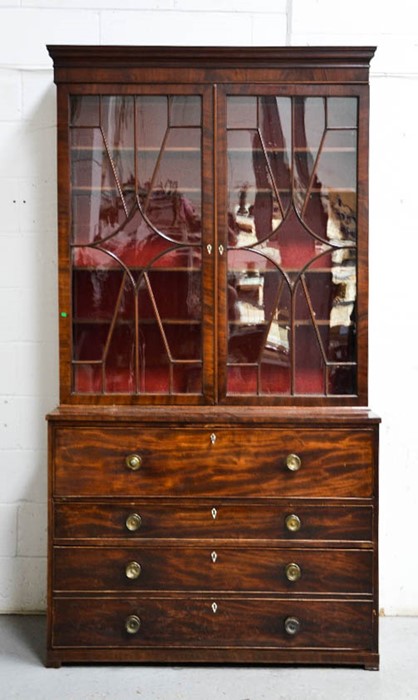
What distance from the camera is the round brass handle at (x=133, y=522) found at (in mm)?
2457

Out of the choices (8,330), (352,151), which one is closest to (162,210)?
(352,151)

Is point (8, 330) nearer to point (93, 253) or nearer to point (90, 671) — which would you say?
point (93, 253)

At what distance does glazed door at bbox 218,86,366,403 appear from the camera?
97.3 inches

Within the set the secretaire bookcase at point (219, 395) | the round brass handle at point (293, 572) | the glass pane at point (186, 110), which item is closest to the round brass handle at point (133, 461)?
the secretaire bookcase at point (219, 395)

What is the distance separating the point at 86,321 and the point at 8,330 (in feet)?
1.83

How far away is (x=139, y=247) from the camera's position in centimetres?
252

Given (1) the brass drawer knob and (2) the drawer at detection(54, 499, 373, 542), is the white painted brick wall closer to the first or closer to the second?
(2) the drawer at detection(54, 499, 373, 542)

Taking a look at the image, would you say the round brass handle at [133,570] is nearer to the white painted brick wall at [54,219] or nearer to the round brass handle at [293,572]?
the round brass handle at [293,572]

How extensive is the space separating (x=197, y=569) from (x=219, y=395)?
60 cm

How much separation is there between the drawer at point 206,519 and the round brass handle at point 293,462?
123 mm

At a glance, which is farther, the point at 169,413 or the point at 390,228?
the point at 390,228

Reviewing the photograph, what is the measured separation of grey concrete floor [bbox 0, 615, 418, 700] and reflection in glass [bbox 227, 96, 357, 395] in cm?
97

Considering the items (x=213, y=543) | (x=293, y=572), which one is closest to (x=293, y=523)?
(x=293, y=572)

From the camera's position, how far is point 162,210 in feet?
8.23
